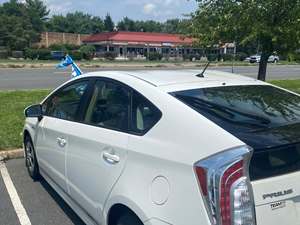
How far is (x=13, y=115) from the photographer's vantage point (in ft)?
31.2

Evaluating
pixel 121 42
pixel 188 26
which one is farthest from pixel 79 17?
pixel 188 26

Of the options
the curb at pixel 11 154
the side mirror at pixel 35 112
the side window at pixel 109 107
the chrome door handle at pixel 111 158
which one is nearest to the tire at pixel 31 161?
the side mirror at pixel 35 112

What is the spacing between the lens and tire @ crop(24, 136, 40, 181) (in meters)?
5.45

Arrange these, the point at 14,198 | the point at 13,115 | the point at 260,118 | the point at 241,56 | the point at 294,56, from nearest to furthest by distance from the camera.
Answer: the point at 260,118, the point at 14,198, the point at 294,56, the point at 13,115, the point at 241,56

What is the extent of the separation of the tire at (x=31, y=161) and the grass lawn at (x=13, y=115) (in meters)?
1.32

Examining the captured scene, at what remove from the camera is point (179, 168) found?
8.34 ft

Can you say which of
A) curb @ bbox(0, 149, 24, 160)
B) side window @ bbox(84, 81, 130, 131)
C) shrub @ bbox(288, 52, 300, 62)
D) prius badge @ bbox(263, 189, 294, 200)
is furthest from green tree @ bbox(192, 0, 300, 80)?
prius badge @ bbox(263, 189, 294, 200)

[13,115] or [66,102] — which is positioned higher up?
[66,102]

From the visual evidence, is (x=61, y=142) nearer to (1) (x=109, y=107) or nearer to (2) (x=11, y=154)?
(1) (x=109, y=107)

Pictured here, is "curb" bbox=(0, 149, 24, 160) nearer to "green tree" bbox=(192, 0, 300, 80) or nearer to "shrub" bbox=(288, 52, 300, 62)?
"green tree" bbox=(192, 0, 300, 80)

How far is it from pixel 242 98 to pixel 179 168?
1015 mm

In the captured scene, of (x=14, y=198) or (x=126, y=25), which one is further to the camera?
(x=126, y=25)

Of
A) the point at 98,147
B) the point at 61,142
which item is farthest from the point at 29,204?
the point at 98,147

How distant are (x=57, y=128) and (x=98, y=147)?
3.51 ft
